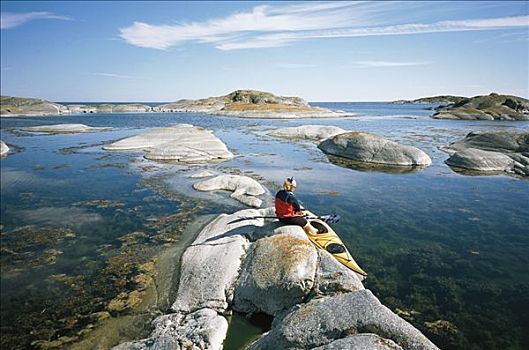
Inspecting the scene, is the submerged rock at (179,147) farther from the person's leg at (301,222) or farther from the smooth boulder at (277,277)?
the smooth boulder at (277,277)

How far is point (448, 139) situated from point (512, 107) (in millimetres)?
64842

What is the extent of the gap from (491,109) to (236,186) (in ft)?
289

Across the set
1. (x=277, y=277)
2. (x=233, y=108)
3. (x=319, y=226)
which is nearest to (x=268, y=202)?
(x=319, y=226)

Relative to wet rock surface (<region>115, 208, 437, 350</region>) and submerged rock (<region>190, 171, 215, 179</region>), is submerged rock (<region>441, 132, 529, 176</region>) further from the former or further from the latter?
wet rock surface (<region>115, 208, 437, 350</region>)

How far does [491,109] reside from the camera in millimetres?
85062

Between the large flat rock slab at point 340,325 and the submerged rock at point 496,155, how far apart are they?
23.9 m

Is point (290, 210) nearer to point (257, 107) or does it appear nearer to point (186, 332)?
point (186, 332)

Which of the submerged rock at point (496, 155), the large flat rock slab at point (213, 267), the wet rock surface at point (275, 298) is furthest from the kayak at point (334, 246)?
the submerged rock at point (496, 155)

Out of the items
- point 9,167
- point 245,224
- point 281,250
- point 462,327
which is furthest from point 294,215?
point 9,167

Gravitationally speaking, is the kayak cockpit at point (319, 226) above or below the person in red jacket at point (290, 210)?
below

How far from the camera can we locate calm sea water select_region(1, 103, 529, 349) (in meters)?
8.76

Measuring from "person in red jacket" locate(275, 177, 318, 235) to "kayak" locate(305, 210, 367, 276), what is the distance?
301 mm

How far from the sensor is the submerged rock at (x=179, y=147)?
91.3 ft

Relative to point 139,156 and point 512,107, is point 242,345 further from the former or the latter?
point 512,107
